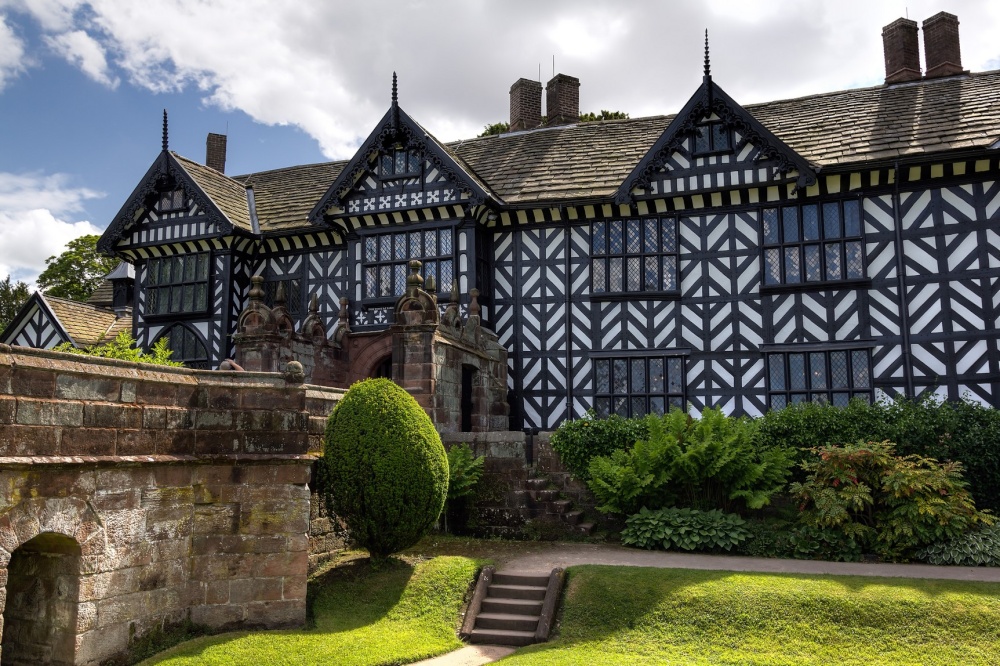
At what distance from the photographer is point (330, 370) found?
18.2 m

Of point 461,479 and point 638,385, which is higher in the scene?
point 638,385

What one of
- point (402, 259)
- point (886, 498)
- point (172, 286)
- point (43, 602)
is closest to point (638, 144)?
point (402, 259)

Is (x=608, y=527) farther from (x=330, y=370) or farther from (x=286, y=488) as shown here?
(x=330, y=370)

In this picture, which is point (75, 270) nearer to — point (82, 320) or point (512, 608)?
point (82, 320)

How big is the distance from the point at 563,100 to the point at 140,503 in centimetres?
1905

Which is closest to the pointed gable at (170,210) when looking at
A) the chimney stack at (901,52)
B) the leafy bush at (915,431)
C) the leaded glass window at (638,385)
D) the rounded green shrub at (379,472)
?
the leaded glass window at (638,385)

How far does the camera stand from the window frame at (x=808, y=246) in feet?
54.1

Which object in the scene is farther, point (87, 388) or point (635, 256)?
point (635, 256)

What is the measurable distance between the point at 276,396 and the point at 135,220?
14255 millimetres

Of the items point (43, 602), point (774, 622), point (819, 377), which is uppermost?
point (819, 377)

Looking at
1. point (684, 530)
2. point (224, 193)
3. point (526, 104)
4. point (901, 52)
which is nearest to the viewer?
point (684, 530)

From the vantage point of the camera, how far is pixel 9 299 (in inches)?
1609

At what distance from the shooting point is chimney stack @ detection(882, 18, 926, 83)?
67.7 ft

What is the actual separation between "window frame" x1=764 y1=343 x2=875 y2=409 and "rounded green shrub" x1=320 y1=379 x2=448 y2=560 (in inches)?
347
